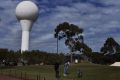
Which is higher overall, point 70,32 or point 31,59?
point 70,32

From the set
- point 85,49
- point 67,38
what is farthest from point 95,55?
point 67,38

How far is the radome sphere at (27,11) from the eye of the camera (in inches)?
4929

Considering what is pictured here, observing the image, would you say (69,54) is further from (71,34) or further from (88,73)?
(88,73)

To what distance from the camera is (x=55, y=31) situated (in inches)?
5221

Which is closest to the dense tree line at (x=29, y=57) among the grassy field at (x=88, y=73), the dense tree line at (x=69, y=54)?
the dense tree line at (x=69, y=54)

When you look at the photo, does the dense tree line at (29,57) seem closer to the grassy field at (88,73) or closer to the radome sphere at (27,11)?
the radome sphere at (27,11)

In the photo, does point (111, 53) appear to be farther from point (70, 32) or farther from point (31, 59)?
point (31, 59)

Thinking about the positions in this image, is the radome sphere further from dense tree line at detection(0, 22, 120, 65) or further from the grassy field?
the grassy field

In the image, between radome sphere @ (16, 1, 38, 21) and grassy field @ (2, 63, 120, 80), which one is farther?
radome sphere @ (16, 1, 38, 21)

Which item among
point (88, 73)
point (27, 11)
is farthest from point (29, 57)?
point (88, 73)

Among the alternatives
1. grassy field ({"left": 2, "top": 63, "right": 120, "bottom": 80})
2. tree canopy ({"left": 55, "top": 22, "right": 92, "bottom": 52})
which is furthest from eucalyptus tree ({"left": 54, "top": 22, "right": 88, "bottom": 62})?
grassy field ({"left": 2, "top": 63, "right": 120, "bottom": 80})

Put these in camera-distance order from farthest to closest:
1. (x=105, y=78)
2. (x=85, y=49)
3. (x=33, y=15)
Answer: (x=85, y=49) < (x=33, y=15) < (x=105, y=78)

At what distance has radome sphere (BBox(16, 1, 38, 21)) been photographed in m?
125

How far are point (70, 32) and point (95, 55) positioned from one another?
46.6 ft
